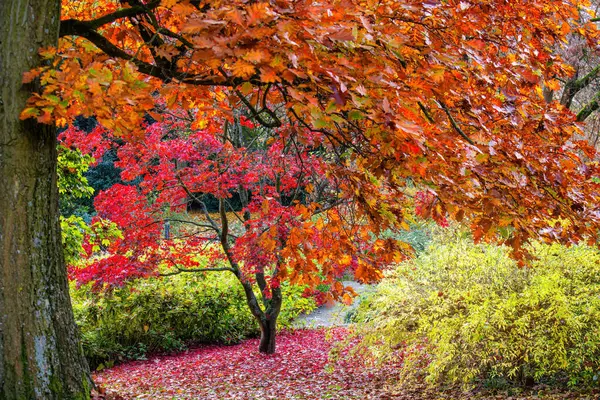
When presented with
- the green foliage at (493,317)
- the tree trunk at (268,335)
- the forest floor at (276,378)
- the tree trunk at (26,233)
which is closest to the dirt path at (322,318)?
the forest floor at (276,378)

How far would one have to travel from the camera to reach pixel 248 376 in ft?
23.5

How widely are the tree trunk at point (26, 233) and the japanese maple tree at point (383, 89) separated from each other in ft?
0.62

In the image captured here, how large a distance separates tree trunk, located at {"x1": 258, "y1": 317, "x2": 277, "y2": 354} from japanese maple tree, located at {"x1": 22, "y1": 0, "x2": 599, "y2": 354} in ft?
14.6

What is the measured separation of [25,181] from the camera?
3.05 meters

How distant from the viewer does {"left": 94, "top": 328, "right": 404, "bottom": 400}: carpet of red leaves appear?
6.25 m

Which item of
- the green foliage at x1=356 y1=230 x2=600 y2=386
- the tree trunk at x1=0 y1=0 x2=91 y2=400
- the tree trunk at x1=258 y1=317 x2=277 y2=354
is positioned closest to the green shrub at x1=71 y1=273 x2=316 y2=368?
the tree trunk at x1=258 y1=317 x2=277 y2=354

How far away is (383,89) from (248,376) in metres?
5.35

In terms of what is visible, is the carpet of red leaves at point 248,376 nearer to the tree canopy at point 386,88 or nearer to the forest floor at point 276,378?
the forest floor at point 276,378

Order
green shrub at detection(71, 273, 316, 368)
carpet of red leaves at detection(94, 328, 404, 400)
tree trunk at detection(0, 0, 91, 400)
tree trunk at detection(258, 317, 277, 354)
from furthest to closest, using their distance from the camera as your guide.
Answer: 1. green shrub at detection(71, 273, 316, 368)
2. tree trunk at detection(258, 317, 277, 354)
3. carpet of red leaves at detection(94, 328, 404, 400)
4. tree trunk at detection(0, 0, 91, 400)

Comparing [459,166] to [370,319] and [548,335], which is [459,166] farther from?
[370,319]

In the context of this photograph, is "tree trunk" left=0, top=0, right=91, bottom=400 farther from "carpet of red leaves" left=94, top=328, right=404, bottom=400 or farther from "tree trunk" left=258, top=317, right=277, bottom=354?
"tree trunk" left=258, top=317, right=277, bottom=354

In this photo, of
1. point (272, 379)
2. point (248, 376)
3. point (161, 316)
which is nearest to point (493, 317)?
point (272, 379)

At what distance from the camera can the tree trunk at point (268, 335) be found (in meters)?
8.22

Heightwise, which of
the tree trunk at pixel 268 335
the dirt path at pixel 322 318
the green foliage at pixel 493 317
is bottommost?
the dirt path at pixel 322 318
